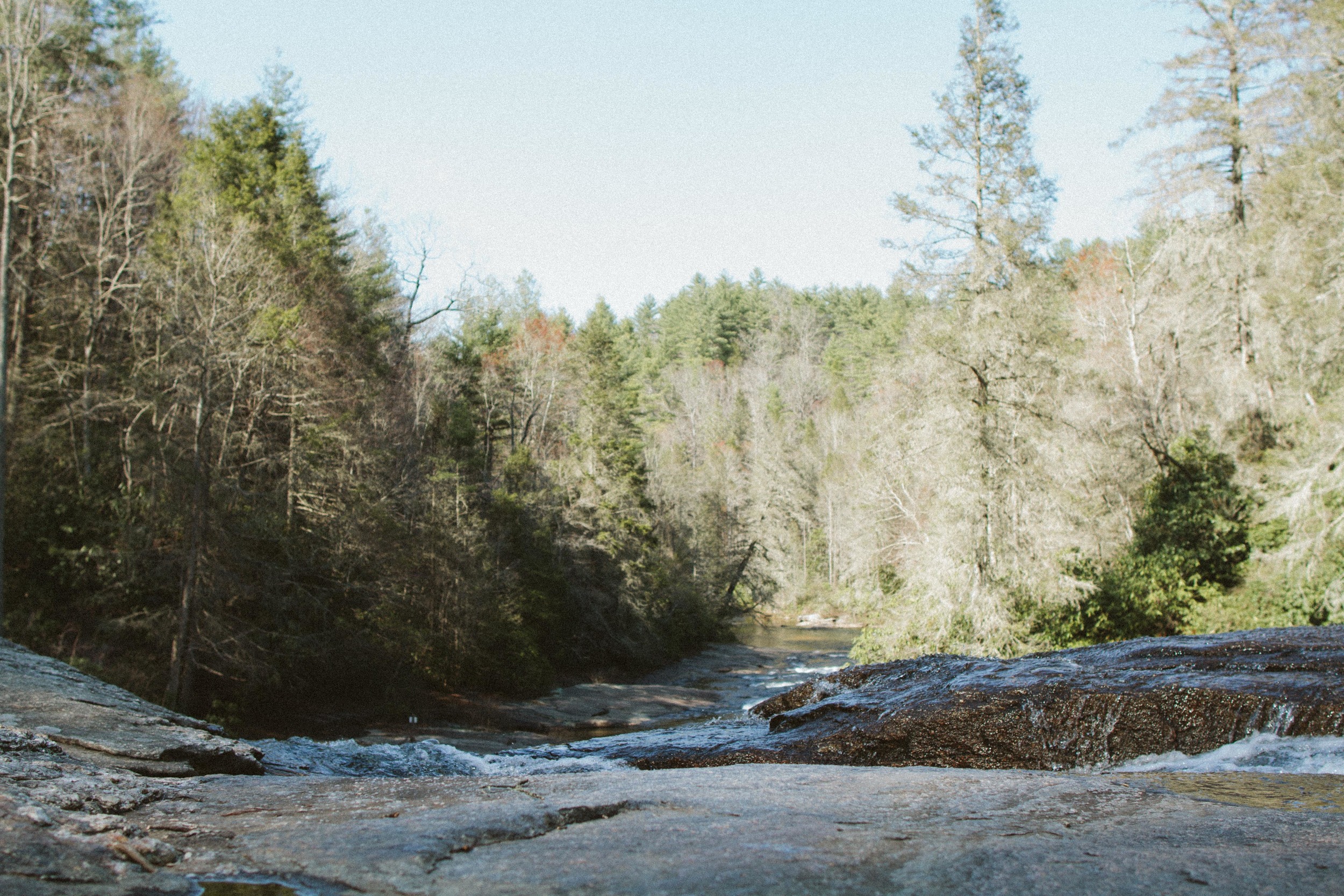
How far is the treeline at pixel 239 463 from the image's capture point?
17.0m

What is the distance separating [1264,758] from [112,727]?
797 centimetres

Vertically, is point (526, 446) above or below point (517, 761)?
above

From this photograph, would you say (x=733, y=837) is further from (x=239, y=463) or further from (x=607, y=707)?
(x=239, y=463)

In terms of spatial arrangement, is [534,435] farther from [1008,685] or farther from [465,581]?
[1008,685]

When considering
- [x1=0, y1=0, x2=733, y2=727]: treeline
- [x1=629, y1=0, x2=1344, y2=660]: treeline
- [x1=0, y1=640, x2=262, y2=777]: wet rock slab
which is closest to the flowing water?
[x1=0, y1=640, x2=262, y2=777]: wet rock slab

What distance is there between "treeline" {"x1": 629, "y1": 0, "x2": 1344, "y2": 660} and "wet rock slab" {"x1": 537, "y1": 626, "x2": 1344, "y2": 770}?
25.9ft

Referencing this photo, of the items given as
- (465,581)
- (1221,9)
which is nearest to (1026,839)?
(465,581)

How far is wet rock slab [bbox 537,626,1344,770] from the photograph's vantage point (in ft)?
22.8

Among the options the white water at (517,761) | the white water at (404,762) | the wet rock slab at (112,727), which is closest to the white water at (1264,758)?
the white water at (517,761)

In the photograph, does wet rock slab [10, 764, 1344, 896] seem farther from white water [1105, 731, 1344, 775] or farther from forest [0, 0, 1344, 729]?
forest [0, 0, 1344, 729]

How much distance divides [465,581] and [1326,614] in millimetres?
18823

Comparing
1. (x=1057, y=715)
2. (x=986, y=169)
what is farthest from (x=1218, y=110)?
Answer: (x=1057, y=715)

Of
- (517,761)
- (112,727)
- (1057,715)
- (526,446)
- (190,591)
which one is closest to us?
(112,727)

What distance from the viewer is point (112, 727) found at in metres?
5.45
